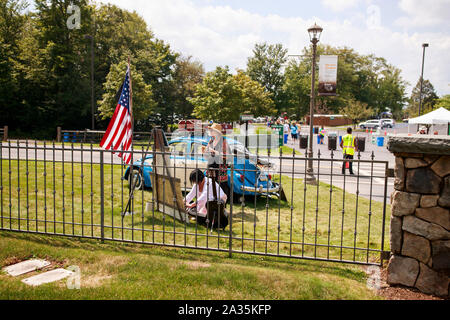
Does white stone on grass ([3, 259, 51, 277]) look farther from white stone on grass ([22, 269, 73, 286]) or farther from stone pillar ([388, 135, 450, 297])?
stone pillar ([388, 135, 450, 297])

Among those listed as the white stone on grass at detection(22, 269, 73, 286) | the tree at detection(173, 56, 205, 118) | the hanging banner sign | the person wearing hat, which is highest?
the tree at detection(173, 56, 205, 118)

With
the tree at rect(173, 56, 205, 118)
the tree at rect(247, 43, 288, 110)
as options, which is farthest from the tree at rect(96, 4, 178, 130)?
the tree at rect(247, 43, 288, 110)

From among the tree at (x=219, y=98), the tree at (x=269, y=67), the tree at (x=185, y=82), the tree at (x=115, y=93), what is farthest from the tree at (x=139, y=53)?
the tree at (x=269, y=67)

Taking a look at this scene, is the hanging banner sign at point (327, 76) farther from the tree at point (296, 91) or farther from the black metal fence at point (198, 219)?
the tree at point (296, 91)

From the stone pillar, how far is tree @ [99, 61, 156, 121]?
28.4 m

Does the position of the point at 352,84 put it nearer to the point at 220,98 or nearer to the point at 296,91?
the point at 296,91

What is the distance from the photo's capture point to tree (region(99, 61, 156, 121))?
3075 centimetres

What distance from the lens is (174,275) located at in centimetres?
452

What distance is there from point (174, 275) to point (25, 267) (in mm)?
2011

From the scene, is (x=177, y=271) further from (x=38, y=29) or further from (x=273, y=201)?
(x=38, y=29)

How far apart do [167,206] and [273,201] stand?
11.0 ft

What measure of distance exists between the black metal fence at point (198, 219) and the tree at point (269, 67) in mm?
63106

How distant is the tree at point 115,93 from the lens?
30.8 metres

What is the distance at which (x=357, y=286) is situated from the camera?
4.47m
